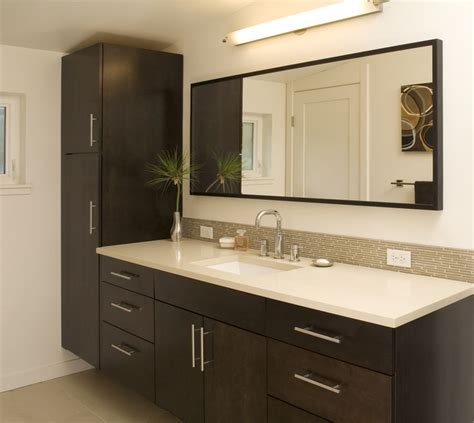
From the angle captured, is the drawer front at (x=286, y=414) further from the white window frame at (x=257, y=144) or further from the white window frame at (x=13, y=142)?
the white window frame at (x=13, y=142)

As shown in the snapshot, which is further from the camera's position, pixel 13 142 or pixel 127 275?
pixel 13 142

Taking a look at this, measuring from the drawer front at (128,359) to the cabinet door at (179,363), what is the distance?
0.25 ft

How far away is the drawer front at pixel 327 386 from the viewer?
168cm

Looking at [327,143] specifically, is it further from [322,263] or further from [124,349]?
[124,349]

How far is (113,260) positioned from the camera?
2.97 metres

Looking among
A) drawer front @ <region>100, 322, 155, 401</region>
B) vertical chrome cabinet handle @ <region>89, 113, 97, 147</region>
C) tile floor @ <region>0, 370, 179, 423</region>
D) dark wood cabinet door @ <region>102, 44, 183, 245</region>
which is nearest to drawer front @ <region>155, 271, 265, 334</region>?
drawer front @ <region>100, 322, 155, 401</region>

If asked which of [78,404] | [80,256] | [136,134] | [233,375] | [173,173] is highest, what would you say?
[136,134]

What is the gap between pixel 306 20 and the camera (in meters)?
2.55

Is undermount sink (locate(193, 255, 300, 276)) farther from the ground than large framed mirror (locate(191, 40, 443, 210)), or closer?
closer

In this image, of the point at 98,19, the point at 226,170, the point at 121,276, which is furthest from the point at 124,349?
the point at 98,19

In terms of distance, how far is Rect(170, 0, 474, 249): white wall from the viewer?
83.4 inches

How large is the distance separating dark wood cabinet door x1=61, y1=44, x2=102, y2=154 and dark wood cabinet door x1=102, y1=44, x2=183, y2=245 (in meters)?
0.05

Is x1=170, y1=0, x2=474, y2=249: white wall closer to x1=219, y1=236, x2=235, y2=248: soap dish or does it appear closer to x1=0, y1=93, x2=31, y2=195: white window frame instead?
x1=219, y1=236, x2=235, y2=248: soap dish

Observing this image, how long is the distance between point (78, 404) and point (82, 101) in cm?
178
